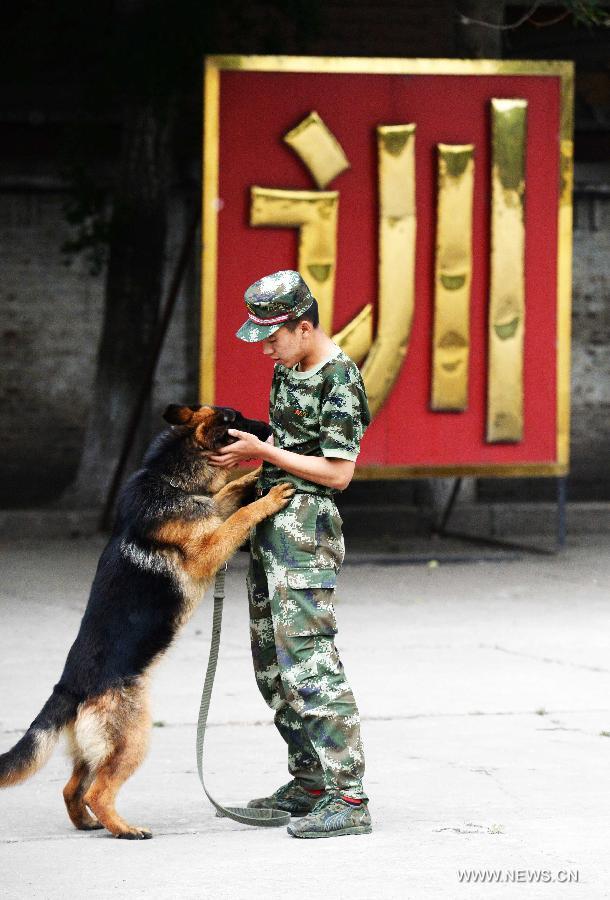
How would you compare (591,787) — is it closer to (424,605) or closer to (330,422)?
(330,422)

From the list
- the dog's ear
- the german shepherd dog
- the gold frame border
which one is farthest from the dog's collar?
the gold frame border

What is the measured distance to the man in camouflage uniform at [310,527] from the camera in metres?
5.07

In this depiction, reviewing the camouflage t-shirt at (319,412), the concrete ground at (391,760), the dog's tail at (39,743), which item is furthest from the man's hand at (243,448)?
the dog's tail at (39,743)

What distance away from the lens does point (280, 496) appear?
519cm

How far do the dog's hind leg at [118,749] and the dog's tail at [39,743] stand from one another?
11 cm

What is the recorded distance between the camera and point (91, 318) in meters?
18.2

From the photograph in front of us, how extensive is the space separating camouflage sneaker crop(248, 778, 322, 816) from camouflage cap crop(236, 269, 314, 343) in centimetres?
156

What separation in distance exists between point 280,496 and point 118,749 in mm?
964

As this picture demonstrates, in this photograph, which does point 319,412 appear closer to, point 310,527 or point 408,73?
point 310,527

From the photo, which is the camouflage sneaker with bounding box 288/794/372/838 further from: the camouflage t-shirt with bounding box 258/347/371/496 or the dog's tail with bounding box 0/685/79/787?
the camouflage t-shirt with bounding box 258/347/371/496

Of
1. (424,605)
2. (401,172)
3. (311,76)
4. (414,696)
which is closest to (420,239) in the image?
(401,172)

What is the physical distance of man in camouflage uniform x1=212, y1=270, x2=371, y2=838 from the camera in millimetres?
5074

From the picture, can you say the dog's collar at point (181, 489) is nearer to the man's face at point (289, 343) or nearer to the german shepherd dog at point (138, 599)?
the german shepherd dog at point (138, 599)

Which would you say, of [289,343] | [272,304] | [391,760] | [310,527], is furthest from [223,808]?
[272,304]
